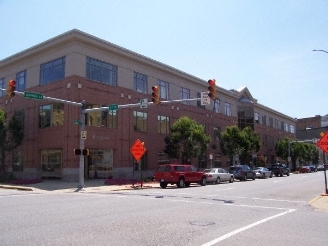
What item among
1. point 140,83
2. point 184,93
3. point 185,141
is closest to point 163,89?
point 140,83

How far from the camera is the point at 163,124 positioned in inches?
1631

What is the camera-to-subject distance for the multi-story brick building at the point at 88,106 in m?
31.2

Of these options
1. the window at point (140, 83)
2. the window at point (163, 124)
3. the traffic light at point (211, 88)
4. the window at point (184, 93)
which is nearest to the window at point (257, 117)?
the window at point (184, 93)

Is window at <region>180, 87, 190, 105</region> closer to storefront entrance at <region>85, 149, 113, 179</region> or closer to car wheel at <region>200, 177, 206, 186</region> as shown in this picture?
storefront entrance at <region>85, 149, 113, 179</region>

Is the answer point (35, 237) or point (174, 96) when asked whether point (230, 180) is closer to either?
point (174, 96)

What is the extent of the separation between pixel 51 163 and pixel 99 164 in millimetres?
4341

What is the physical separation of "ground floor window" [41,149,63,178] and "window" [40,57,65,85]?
6674mm

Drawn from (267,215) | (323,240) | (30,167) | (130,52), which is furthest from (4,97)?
(323,240)

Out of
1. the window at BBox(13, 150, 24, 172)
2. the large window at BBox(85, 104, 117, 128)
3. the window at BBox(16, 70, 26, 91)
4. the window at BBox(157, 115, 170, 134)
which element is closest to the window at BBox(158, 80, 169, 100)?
the window at BBox(157, 115, 170, 134)

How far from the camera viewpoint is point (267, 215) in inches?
488

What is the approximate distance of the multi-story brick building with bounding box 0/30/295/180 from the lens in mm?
31234

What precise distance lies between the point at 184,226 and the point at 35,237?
3863 millimetres

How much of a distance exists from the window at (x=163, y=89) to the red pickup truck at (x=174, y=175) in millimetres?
14814

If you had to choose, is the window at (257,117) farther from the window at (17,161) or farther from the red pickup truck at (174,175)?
the window at (17,161)
